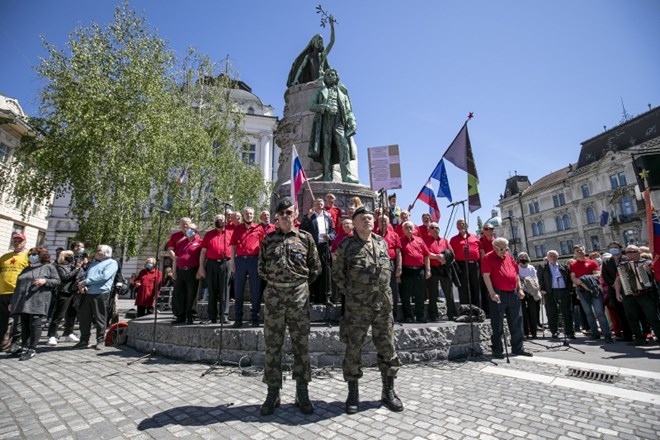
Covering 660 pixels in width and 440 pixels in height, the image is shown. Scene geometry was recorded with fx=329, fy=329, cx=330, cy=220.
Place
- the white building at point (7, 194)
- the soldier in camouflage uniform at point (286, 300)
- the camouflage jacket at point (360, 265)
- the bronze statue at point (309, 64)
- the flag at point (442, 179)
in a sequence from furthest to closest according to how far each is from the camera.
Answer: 1. the white building at point (7, 194)
2. the bronze statue at point (309, 64)
3. the flag at point (442, 179)
4. the camouflage jacket at point (360, 265)
5. the soldier in camouflage uniform at point (286, 300)

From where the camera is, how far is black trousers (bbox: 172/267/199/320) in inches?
257

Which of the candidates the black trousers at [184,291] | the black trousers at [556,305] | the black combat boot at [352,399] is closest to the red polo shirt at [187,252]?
the black trousers at [184,291]

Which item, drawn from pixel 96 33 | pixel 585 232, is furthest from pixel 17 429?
pixel 585 232

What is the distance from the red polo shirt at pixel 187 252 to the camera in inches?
261

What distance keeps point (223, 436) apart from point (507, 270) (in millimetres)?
5321

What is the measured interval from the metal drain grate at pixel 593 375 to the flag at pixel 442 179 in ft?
14.1

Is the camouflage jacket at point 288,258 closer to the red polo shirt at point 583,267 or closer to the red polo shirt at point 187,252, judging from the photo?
the red polo shirt at point 187,252

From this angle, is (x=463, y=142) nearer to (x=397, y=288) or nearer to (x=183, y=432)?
(x=397, y=288)

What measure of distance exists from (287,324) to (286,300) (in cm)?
27

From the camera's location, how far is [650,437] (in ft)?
9.02

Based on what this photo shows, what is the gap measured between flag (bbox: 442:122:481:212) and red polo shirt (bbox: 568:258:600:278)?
3825mm

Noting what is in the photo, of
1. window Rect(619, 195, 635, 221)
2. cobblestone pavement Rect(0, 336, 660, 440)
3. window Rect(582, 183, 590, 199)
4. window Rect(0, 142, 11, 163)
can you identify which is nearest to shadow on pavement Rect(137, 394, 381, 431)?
cobblestone pavement Rect(0, 336, 660, 440)

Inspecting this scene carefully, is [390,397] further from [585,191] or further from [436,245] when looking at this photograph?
[585,191]

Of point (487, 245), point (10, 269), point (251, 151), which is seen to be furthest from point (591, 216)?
point (10, 269)
